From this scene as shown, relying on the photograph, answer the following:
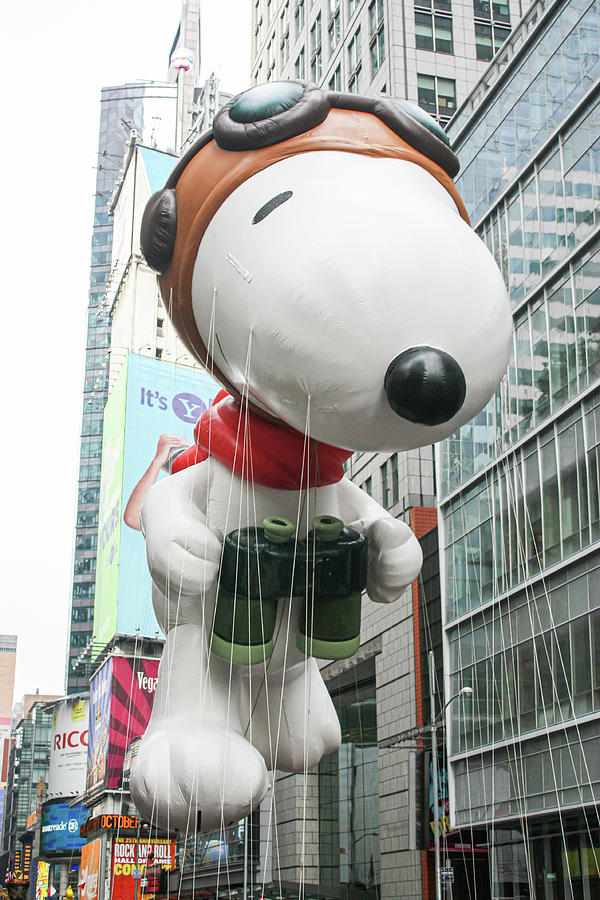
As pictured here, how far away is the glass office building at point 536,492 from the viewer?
1644cm

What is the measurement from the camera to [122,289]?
4809 centimetres

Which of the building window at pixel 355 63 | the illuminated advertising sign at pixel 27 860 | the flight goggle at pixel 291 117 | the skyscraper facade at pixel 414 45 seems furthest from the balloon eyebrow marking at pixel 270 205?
the illuminated advertising sign at pixel 27 860

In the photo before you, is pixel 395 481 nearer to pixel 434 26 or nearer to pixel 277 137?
pixel 434 26

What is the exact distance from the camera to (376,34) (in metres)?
32.8

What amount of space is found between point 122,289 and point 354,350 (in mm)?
44781

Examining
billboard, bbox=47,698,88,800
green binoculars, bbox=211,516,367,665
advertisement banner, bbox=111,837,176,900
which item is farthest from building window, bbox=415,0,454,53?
green binoculars, bbox=211,516,367,665

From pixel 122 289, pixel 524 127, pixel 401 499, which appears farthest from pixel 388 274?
pixel 122 289

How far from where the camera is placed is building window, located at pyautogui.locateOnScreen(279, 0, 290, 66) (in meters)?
42.0

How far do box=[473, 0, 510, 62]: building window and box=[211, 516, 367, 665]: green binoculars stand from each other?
31.4 m

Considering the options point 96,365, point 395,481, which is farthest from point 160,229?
point 96,365

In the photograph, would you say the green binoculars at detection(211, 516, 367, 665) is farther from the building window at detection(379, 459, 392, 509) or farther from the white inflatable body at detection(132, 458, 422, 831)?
the building window at detection(379, 459, 392, 509)

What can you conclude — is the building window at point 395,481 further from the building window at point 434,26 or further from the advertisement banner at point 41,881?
the advertisement banner at point 41,881

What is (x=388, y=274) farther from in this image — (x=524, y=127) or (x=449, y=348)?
(x=524, y=127)

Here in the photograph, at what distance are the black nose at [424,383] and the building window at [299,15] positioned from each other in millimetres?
39003
